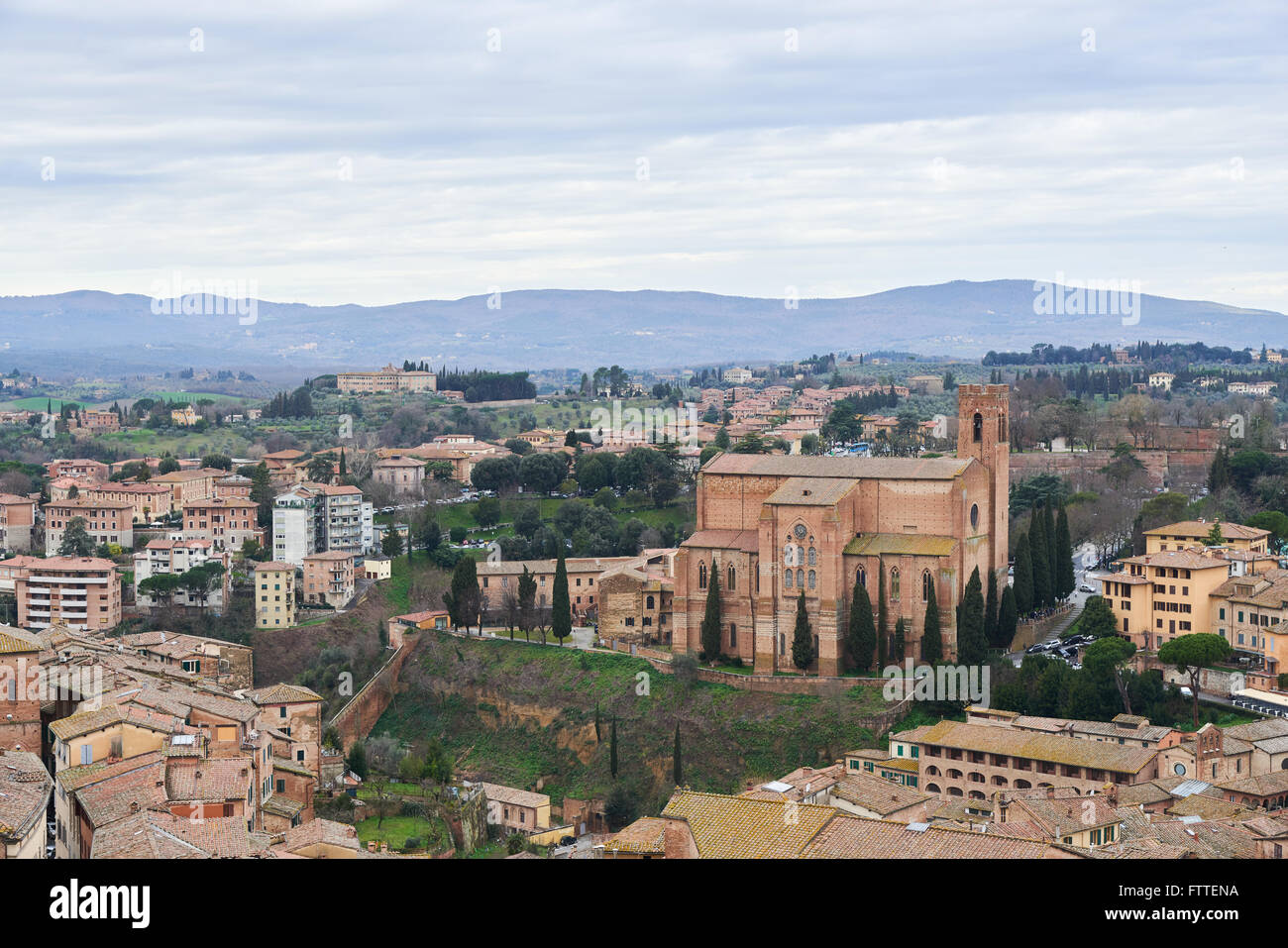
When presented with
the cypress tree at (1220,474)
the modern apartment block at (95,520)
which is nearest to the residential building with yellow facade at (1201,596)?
the cypress tree at (1220,474)

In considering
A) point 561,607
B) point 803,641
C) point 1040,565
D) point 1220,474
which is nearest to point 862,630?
point 803,641

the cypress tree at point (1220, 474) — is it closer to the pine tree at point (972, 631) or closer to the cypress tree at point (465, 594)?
the pine tree at point (972, 631)

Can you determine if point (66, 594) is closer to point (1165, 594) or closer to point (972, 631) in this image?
point (972, 631)

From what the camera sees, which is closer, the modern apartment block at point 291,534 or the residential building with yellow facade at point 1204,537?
the residential building with yellow facade at point 1204,537

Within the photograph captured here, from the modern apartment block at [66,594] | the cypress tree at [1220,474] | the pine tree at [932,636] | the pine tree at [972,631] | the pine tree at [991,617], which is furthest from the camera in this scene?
the cypress tree at [1220,474]

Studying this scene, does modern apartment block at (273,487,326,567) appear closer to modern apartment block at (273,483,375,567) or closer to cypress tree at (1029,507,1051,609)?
modern apartment block at (273,483,375,567)

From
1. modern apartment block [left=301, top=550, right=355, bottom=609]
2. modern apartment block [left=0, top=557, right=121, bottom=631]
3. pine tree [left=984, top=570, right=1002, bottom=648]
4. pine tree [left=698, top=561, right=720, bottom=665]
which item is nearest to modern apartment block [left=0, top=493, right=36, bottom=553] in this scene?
modern apartment block [left=0, top=557, right=121, bottom=631]

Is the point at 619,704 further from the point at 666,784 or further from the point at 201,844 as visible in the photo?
the point at 201,844
